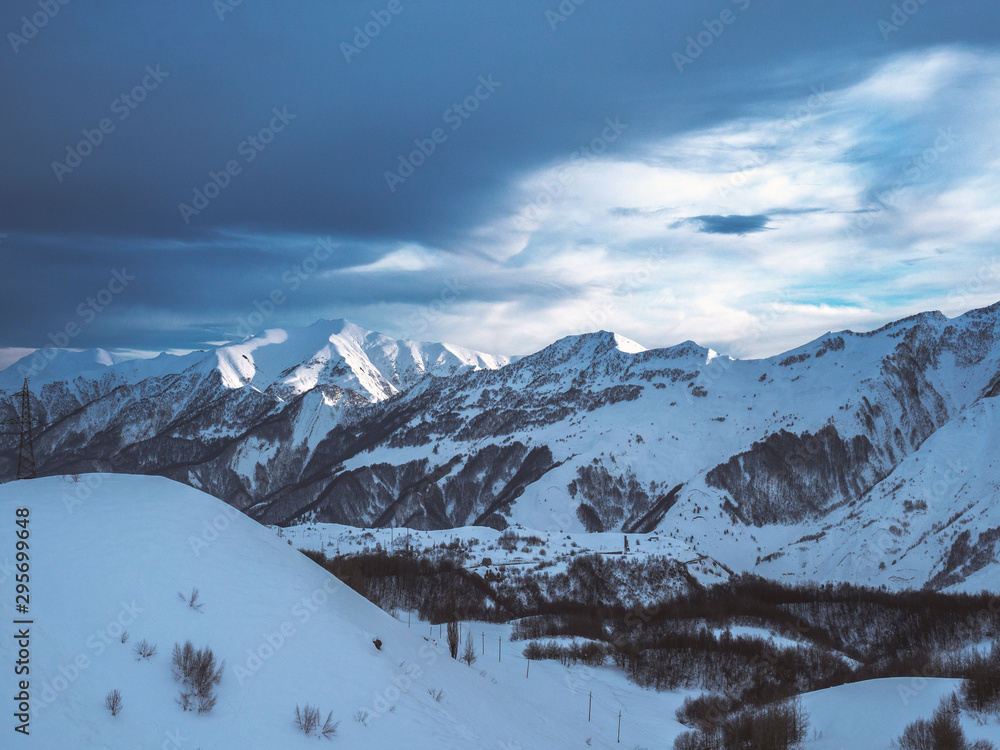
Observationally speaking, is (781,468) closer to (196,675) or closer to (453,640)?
(453,640)

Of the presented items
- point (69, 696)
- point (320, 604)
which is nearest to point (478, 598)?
point (320, 604)

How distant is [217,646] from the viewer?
49.9 ft

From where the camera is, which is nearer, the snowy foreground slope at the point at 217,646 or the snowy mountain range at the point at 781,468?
the snowy foreground slope at the point at 217,646

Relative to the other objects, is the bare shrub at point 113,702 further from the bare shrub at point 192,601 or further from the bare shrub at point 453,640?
the bare shrub at point 453,640

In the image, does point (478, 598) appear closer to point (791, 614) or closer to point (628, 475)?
point (791, 614)

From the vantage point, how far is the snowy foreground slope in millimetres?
12812

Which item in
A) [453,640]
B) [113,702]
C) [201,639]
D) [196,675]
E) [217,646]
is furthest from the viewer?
[453,640]

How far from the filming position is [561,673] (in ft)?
119

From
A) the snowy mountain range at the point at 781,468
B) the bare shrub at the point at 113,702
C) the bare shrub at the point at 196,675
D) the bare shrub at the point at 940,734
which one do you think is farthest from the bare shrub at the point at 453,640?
the snowy mountain range at the point at 781,468

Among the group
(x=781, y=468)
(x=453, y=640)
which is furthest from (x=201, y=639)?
(x=781, y=468)

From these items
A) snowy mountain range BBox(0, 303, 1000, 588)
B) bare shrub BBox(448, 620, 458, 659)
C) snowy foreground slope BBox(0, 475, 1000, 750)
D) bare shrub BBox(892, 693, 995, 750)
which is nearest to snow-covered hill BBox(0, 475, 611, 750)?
snowy foreground slope BBox(0, 475, 1000, 750)

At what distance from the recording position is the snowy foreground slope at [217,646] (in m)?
12.8

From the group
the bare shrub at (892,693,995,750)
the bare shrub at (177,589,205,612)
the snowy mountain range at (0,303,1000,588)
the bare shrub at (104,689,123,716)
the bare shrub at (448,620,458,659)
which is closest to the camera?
the bare shrub at (104,689,123,716)

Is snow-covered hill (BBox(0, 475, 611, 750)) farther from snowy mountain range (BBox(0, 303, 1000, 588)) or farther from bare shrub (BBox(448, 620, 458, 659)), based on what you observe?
snowy mountain range (BBox(0, 303, 1000, 588))
